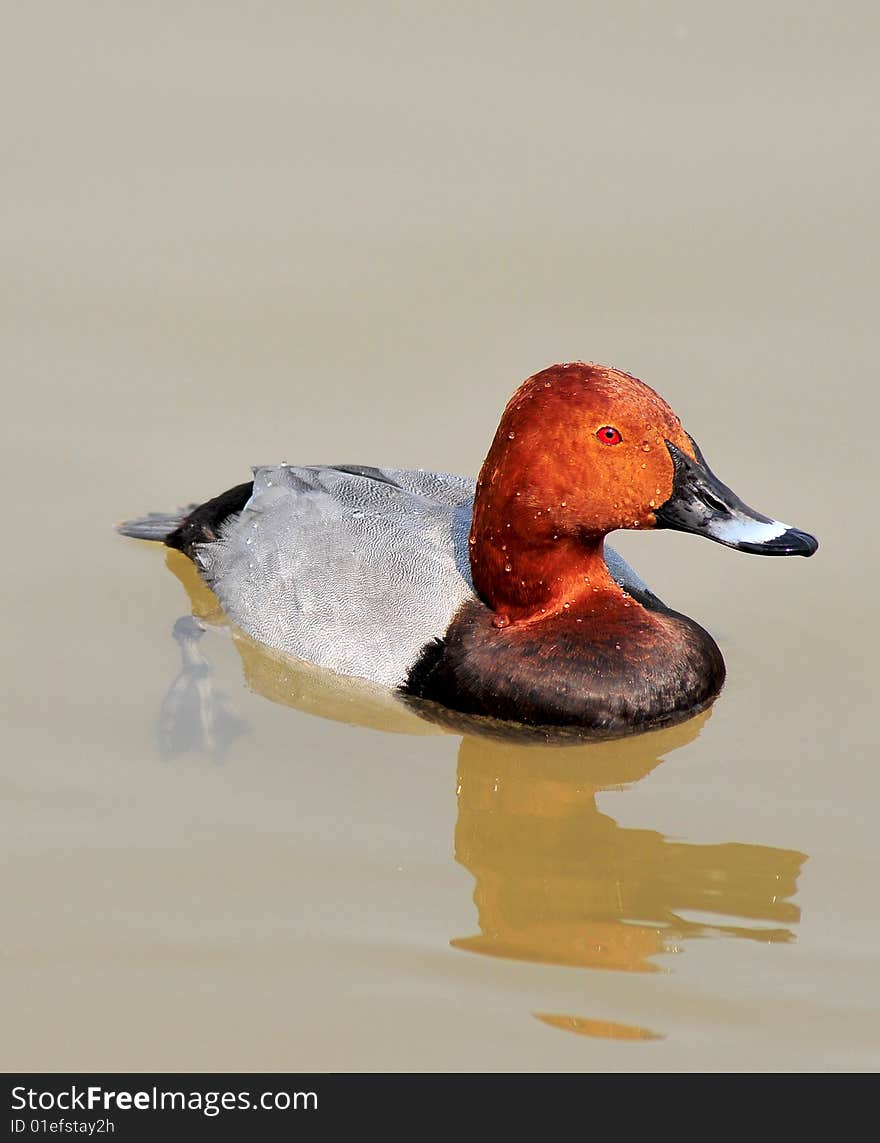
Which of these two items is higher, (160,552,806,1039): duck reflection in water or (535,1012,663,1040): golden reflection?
(160,552,806,1039): duck reflection in water

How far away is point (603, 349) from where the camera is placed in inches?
315

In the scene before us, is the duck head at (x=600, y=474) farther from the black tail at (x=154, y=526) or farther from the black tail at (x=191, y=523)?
the black tail at (x=154, y=526)

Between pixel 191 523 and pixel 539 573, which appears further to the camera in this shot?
pixel 191 523

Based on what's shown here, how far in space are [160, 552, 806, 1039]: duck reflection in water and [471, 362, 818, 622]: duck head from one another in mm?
722

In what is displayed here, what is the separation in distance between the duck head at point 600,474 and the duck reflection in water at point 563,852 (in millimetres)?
722

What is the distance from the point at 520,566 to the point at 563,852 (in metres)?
1.04

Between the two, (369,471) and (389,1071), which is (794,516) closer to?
(369,471)

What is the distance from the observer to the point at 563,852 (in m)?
5.39

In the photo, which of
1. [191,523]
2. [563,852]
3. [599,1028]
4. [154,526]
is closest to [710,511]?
[563,852]

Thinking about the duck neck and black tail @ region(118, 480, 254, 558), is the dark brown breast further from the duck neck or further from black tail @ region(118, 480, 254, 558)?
black tail @ region(118, 480, 254, 558)

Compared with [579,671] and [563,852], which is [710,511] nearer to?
[579,671]

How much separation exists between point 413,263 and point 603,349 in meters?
1.12

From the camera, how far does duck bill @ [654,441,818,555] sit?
5.66m

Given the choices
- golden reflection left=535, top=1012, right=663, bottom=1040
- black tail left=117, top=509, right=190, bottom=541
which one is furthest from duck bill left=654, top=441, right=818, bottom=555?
black tail left=117, top=509, right=190, bottom=541
